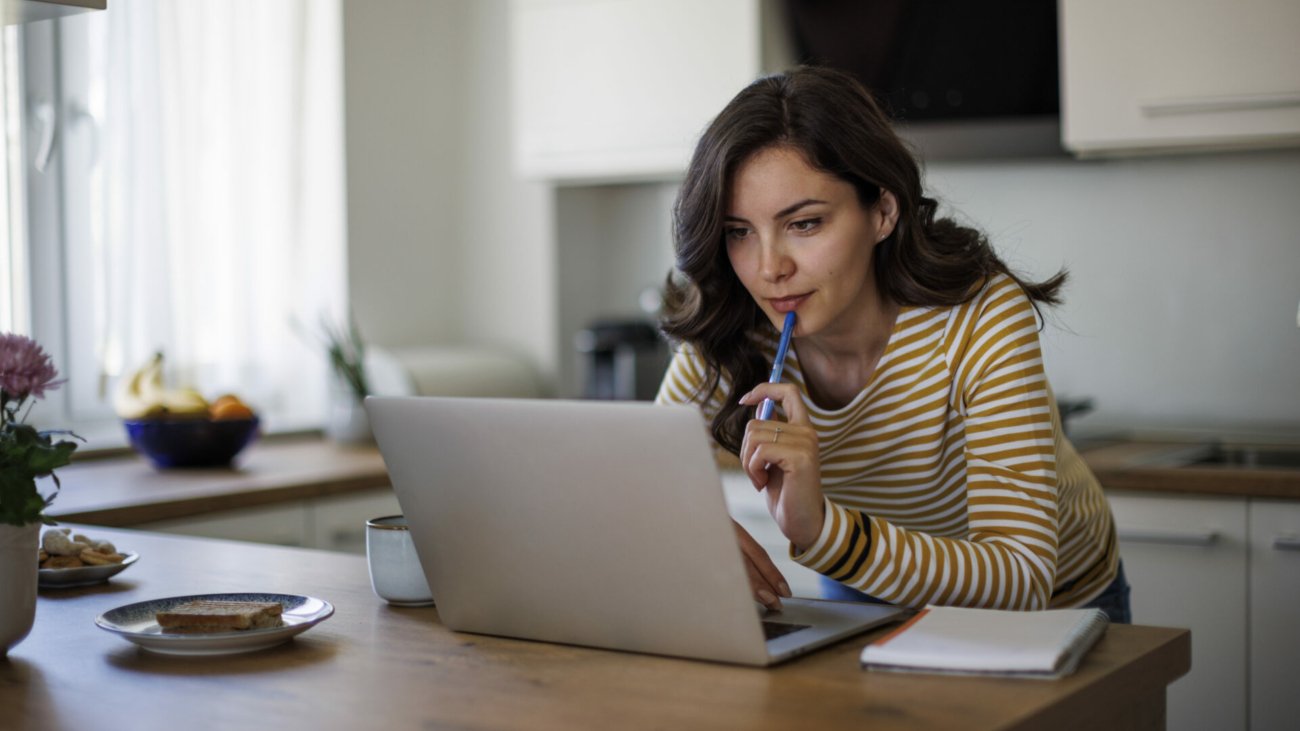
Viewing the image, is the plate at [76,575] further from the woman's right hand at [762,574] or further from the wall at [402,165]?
the wall at [402,165]

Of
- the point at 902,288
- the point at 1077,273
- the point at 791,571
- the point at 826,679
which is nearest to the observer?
the point at 826,679

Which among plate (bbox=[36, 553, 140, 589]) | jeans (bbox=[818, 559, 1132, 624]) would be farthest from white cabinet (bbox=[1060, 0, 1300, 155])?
plate (bbox=[36, 553, 140, 589])

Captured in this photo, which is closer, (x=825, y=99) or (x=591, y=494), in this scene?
(x=591, y=494)

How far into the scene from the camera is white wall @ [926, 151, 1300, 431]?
96.6 inches

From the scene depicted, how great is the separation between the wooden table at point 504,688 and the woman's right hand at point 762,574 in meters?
0.11

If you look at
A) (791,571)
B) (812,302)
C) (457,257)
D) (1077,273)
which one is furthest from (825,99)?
(457,257)

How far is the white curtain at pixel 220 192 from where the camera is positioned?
2590mm

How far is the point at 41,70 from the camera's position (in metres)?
2.46

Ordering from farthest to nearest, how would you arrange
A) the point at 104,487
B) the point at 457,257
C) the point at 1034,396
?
the point at 457,257
the point at 104,487
the point at 1034,396

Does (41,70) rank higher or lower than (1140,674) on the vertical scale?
higher

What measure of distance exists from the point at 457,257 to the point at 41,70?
44.5 inches

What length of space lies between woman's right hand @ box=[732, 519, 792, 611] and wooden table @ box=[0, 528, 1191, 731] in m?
0.11

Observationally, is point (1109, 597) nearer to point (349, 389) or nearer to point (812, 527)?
point (812, 527)

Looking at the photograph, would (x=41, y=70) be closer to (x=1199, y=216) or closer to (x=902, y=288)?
(x=902, y=288)
